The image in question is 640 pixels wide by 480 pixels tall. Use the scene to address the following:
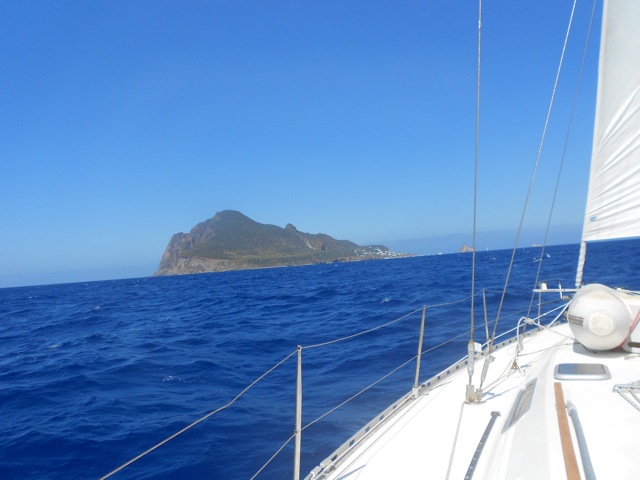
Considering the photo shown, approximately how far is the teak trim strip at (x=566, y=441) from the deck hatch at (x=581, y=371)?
342 millimetres

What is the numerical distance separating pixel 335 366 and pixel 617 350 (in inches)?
229

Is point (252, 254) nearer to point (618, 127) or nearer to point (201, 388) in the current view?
point (201, 388)

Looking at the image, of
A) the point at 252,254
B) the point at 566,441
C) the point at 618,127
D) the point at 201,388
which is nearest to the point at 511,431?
the point at 566,441

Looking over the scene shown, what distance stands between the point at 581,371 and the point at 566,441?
54.7 inches

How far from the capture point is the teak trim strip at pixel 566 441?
244cm

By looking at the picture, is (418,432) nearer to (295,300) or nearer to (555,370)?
(555,370)

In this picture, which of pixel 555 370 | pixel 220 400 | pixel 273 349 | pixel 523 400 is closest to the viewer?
pixel 523 400

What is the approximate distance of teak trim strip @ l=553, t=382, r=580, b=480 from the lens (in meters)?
2.44

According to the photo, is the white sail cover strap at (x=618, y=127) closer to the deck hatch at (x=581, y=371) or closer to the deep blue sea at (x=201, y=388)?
the deck hatch at (x=581, y=371)

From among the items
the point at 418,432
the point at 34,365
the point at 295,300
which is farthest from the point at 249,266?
the point at 418,432

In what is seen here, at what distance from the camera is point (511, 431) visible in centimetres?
326

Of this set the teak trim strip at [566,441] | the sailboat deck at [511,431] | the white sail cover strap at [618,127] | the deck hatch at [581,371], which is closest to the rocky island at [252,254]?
the white sail cover strap at [618,127]

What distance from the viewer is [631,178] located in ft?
16.5

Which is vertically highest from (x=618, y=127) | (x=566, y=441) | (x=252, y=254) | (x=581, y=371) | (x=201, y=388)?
(x=252, y=254)
